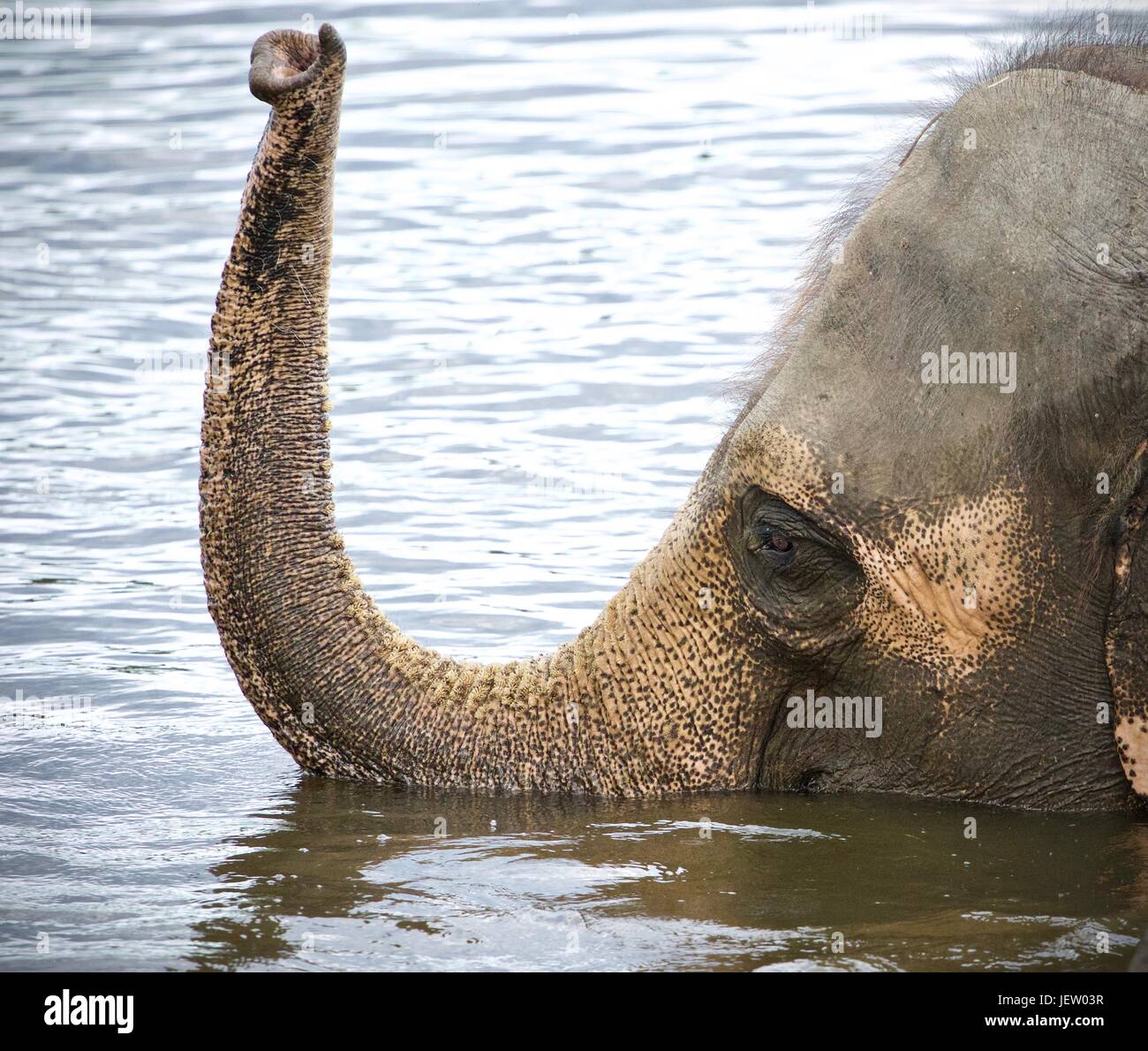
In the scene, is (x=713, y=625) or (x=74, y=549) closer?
(x=713, y=625)

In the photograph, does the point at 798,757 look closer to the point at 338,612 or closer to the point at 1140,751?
the point at 1140,751

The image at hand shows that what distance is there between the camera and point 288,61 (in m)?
4.60

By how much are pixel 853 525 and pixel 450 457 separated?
4466 millimetres

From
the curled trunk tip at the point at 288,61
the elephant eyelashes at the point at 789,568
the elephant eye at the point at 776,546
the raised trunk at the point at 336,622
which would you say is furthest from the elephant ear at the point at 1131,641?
the curled trunk tip at the point at 288,61

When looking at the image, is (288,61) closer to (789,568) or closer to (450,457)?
(789,568)

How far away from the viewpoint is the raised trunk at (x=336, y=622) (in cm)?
469

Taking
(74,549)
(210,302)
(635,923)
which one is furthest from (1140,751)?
(210,302)

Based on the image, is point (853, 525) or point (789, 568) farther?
point (789, 568)

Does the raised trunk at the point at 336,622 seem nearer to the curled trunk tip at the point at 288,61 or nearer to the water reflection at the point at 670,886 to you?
the curled trunk tip at the point at 288,61

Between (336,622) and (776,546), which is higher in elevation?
(776,546)

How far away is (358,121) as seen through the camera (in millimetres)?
15352

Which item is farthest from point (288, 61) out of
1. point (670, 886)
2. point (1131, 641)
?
point (1131, 641)

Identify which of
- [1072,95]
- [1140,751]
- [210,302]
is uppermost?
[210,302]

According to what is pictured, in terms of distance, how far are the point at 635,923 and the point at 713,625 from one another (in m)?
0.76
